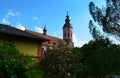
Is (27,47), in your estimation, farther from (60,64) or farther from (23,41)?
(60,64)

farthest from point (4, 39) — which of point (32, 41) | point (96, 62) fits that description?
point (96, 62)

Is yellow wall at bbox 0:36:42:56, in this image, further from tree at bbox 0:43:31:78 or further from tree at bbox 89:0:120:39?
tree at bbox 0:43:31:78

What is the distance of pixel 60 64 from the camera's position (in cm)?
2666

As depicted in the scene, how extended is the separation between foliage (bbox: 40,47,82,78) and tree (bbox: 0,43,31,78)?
578 inches

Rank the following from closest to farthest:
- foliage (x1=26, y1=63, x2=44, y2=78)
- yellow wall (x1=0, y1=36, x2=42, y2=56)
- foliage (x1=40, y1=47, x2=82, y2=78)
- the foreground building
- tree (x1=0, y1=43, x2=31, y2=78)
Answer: tree (x1=0, y1=43, x2=31, y2=78), foliage (x1=26, y1=63, x2=44, y2=78), the foreground building, yellow wall (x1=0, y1=36, x2=42, y2=56), foliage (x1=40, y1=47, x2=82, y2=78)

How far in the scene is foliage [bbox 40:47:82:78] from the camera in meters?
26.5

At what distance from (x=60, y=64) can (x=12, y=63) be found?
51.6 feet

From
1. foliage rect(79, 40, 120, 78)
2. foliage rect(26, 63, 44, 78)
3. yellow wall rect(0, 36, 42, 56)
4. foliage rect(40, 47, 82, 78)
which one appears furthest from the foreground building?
foliage rect(26, 63, 44, 78)

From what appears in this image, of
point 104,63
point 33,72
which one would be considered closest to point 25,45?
point 104,63

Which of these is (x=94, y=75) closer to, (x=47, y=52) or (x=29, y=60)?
(x=47, y=52)

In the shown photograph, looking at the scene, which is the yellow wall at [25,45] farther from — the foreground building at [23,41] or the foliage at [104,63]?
the foliage at [104,63]

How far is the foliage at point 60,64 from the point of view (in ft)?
86.9

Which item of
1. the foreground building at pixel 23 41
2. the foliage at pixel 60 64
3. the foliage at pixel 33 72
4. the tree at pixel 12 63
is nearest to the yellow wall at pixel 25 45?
the foreground building at pixel 23 41

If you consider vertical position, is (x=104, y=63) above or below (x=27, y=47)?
below
